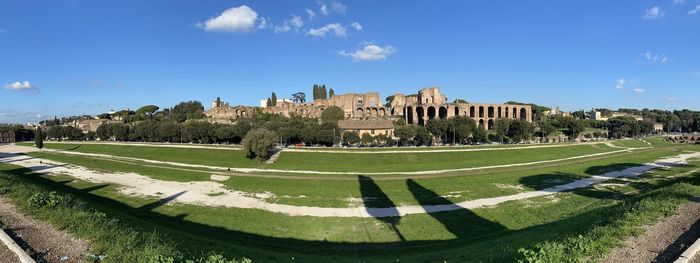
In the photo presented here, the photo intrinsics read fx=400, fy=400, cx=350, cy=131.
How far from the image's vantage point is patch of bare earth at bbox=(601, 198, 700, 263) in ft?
28.0

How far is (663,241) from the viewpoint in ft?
30.6

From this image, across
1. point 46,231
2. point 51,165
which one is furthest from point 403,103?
point 46,231

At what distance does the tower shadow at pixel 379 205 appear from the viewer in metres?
20.1

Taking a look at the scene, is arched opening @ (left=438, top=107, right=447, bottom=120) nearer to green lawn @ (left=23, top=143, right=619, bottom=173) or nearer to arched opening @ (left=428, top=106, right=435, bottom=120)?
arched opening @ (left=428, top=106, right=435, bottom=120)

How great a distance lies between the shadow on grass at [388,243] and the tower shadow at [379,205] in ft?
7.08

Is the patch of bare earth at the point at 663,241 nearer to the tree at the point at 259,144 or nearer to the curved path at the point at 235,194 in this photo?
the curved path at the point at 235,194

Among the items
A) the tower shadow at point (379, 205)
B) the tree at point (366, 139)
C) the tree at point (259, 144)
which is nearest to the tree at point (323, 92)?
the tree at point (366, 139)

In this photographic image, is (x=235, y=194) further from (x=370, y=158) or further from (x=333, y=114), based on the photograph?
(x=333, y=114)

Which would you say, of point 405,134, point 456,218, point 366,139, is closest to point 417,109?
point 405,134

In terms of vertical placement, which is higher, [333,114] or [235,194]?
[333,114]

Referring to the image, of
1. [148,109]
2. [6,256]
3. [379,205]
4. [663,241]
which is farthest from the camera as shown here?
[148,109]

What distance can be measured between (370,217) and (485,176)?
16082mm

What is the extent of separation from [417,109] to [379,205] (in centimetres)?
7099

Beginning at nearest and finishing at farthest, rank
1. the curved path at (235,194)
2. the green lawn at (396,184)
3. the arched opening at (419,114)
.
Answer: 1. the curved path at (235,194)
2. the green lawn at (396,184)
3. the arched opening at (419,114)
